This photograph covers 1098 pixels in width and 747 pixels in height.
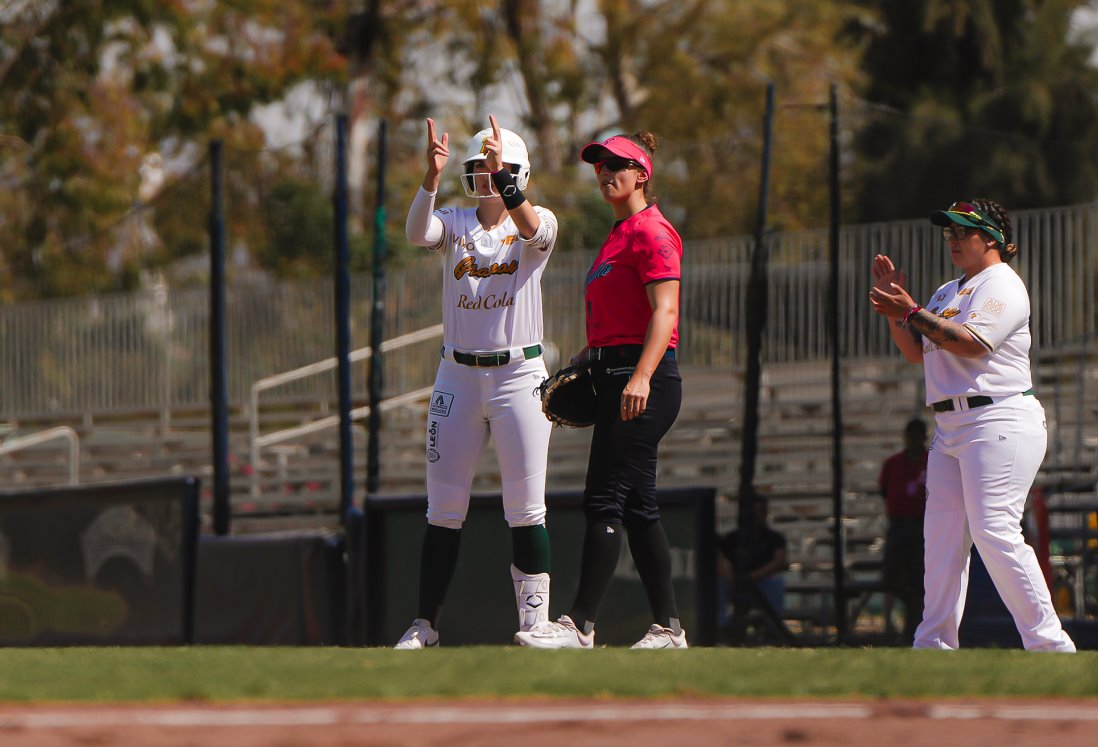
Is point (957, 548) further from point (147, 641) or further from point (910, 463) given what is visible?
point (147, 641)

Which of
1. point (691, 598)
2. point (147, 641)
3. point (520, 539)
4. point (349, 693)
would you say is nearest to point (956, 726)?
point (349, 693)

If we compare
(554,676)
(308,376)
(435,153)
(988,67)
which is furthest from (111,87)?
(554,676)

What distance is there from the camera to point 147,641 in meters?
10.2

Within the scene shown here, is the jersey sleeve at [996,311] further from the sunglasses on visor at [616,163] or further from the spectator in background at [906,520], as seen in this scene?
the spectator in background at [906,520]

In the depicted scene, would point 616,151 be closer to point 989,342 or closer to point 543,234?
point 543,234

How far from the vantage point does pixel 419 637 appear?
6438 mm

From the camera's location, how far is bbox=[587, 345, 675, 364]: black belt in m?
6.13

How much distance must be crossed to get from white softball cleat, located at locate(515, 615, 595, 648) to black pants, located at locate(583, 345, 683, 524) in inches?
16.3

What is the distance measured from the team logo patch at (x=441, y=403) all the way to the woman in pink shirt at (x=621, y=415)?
1.94 ft

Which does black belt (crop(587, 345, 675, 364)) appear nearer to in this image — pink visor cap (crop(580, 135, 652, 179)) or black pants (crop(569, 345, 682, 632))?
black pants (crop(569, 345, 682, 632))

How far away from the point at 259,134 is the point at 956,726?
96.3ft

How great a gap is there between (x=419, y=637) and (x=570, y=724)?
2560 mm

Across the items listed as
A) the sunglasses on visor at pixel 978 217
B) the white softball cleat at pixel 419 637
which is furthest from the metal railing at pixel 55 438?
the sunglasses on visor at pixel 978 217

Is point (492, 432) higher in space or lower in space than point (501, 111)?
lower
